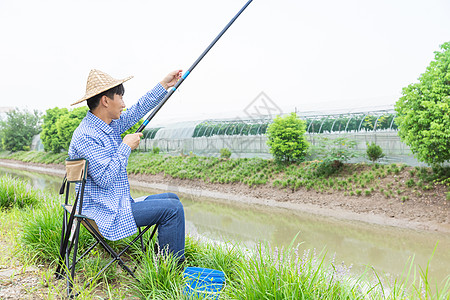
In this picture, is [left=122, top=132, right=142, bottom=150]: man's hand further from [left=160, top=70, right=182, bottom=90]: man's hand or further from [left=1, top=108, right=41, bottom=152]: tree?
[left=1, top=108, right=41, bottom=152]: tree

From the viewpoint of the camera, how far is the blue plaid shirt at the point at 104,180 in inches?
96.3

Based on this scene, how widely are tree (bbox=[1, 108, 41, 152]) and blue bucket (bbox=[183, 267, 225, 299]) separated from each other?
42698mm

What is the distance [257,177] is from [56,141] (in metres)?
21.9

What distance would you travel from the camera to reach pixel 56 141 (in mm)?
28781

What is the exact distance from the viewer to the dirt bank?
8344 millimetres

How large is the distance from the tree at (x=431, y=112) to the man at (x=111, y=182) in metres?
8.06

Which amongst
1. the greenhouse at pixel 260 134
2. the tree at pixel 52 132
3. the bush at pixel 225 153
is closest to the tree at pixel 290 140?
the greenhouse at pixel 260 134

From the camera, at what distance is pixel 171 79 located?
3230 mm

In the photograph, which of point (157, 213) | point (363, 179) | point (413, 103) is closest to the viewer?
point (157, 213)

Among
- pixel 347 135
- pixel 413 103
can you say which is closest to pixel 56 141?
pixel 347 135

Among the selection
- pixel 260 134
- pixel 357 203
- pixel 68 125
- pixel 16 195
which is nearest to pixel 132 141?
pixel 16 195

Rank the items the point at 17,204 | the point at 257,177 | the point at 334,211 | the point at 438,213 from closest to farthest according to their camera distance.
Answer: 1. the point at 17,204
2. the point at 438,213
3. the point at 334,211
4. the point at 257,177

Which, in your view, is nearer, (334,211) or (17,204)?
(17,204)

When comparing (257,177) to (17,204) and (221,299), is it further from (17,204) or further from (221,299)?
(221,299)
